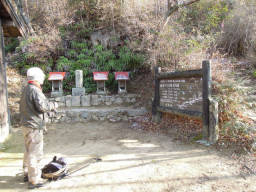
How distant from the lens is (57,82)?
8156 millimetres

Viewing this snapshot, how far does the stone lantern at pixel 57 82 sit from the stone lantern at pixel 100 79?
147cm

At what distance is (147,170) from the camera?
9.61ft

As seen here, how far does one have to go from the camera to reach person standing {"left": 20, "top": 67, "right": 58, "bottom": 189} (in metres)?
2.48

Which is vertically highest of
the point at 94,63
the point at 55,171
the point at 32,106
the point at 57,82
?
the point at 94,63

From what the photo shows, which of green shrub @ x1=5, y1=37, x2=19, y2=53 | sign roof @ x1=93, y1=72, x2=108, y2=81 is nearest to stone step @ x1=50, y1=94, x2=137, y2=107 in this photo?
sign roof @ x1=93, y1=72, x2=108, y2=81

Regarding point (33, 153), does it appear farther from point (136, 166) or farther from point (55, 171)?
point (136, 166)

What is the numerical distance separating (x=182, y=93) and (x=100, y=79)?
4307mm

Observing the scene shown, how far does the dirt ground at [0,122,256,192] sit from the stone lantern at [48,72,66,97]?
125 inches

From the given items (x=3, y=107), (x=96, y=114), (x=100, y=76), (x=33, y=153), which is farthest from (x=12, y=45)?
(x=33, y=153)

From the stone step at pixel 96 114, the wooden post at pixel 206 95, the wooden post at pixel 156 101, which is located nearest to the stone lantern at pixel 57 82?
the stone step at pixel 96 114

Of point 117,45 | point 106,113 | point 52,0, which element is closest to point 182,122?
point 106,113

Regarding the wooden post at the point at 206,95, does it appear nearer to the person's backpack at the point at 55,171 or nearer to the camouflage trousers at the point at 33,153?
the person's backpack at the point at 55,171

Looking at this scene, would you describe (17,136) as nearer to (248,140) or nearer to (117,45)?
(248,140)

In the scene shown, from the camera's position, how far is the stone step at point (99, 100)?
7672 millimetres
